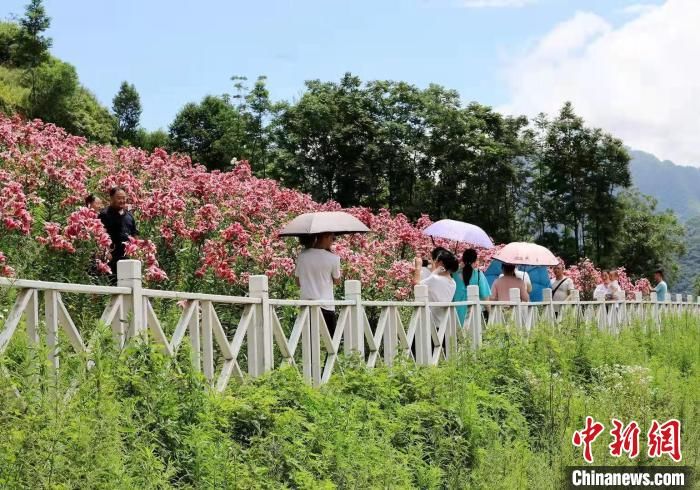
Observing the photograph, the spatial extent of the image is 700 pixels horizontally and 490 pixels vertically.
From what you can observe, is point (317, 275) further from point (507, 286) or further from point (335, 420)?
point (507, 286)

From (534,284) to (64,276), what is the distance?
8.76 metres

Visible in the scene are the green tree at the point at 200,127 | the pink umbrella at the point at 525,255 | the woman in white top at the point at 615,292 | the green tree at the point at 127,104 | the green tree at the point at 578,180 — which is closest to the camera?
the pink umbrella at the point at 525,255

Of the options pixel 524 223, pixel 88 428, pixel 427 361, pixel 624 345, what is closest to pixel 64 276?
pixel 427 361

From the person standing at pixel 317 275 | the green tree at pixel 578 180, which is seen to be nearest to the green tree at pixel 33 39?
the green tree at pixel 578 180

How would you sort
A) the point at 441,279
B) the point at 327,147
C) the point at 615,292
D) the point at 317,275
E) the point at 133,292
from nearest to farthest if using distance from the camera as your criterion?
the point at 133,292 → the point at 317,275 → the point at 441,279 → the point at 615,292 → the point at 327,147

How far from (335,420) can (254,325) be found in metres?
1.10

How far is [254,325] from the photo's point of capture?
7379mm

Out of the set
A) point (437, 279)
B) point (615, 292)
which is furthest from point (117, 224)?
point (615, 292)

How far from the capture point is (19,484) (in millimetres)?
4156

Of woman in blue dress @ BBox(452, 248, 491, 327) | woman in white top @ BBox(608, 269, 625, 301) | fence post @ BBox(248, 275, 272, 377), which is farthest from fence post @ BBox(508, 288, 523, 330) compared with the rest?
woman in white top @ BBox(608, 269, 625, 301)

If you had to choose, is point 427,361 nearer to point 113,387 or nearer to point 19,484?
point 113,387

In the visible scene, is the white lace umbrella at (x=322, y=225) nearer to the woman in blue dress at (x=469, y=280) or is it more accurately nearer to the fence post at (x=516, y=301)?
the woman in blue dress at (x=469, y=280)

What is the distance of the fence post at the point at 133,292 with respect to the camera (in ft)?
19.0

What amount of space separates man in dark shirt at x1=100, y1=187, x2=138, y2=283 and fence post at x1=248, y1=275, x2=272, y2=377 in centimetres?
279
